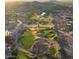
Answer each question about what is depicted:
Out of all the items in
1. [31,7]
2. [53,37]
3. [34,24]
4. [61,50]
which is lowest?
[61,50]

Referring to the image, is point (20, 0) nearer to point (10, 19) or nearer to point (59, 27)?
point (10, 19)

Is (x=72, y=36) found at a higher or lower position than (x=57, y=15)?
lower

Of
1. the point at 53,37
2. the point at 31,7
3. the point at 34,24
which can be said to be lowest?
the point at 53,37
